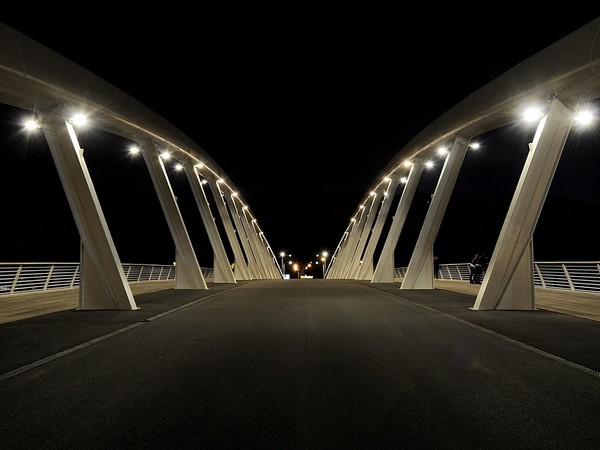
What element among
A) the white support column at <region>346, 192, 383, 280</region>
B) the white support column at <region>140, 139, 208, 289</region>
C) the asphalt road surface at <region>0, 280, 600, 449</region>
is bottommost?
the asphalt road surface at <region>0, 280, 600, 449</region>

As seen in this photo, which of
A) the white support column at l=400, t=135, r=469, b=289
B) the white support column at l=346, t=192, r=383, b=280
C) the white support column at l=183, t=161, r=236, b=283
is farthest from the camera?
the white support column at l=346, t=192, r=383, b=280

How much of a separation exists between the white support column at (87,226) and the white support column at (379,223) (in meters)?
20.0

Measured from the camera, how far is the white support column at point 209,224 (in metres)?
23.7

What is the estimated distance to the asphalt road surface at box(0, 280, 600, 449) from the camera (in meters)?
3.54

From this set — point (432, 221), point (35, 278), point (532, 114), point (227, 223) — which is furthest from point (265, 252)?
point (532, 114)

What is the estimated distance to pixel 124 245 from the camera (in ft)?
299

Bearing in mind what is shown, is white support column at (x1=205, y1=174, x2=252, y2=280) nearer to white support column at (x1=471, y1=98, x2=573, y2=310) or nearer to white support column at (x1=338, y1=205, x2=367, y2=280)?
white support column at (x1=338, y1=205, x2=367, y2=280)

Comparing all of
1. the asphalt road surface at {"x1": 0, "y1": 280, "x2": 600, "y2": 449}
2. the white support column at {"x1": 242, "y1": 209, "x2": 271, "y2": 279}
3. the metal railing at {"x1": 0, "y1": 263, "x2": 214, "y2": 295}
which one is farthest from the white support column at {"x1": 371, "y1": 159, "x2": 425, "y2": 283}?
the white support column at {"x1": 242, "y1": 209, "x2": 271, "y2": 279}

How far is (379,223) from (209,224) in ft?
37.4

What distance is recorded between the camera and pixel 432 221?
18.1 meters

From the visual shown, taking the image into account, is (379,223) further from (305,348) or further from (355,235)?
(305,348)

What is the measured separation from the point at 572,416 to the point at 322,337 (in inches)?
166

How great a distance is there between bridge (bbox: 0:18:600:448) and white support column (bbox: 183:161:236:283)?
6299mm

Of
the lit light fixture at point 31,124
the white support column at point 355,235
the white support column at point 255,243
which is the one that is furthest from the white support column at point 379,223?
the lit light fixture at point 31,124
